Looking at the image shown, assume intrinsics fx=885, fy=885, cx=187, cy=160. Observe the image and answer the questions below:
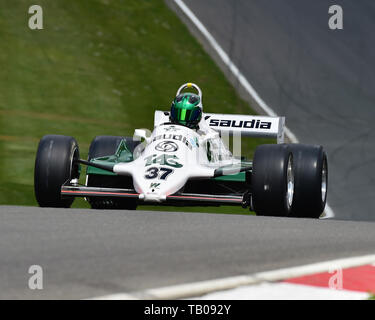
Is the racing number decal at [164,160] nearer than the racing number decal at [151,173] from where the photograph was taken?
No

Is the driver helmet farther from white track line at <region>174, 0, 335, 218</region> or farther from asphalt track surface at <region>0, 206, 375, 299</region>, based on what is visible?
white track line at <region>174, 0, 335, 218</region>

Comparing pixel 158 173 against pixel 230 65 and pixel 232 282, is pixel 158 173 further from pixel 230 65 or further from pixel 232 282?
pixel 230 65

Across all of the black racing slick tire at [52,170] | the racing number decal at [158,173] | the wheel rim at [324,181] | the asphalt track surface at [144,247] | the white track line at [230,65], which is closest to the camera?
the asphalt track surface at [144,247]

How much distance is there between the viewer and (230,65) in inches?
945

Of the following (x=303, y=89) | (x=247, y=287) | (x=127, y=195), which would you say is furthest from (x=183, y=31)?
(x=247, y=287)

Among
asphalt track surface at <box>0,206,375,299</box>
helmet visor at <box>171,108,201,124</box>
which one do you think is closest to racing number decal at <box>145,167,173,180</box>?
asphalt track surface at <box>0,206,375,299</box>

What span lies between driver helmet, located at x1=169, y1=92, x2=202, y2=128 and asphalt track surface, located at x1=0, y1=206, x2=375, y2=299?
1.77m

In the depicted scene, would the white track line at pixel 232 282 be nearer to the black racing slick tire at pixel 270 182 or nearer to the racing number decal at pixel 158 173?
the black racing slick tire at pixel 270 182

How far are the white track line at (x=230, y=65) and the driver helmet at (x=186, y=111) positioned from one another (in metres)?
7.46

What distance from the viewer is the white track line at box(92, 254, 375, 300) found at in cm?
516

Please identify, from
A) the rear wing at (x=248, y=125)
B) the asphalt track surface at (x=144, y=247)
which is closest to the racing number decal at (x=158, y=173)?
the asphalt track surface at (x=144, y=247)

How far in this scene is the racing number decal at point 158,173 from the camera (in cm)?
1072

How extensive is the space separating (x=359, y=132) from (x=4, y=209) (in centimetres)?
1131

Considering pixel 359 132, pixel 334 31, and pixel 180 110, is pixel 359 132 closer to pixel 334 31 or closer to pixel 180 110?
pixel 334 31
